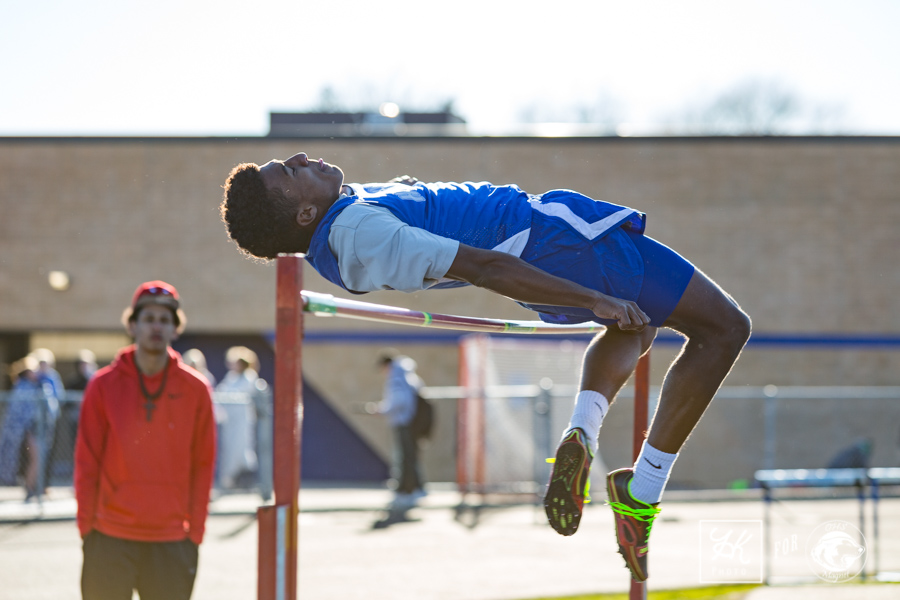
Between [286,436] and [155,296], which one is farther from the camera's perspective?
[155,296]

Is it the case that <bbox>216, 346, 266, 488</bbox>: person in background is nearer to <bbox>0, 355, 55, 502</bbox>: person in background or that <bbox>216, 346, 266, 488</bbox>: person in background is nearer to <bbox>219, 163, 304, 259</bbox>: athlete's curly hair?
<bbox>0, 355, 55, 502</bbox>: person in background

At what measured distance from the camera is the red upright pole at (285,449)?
241cm

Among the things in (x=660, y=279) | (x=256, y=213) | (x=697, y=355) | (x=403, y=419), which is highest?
(x=256, y=213)

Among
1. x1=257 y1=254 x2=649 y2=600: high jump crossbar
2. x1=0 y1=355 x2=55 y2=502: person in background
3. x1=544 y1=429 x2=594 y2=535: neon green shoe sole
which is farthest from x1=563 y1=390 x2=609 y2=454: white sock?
x1=0 y1=355 x2=55 y2=502: person in background

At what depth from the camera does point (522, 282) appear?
287 centimetres

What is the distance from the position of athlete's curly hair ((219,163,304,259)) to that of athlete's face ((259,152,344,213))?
25 millimetres

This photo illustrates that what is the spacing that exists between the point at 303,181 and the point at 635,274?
3.69ft

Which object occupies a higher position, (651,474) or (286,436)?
(286,436)

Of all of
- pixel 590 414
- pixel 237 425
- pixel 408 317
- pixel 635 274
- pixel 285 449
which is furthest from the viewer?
pixel 237 425

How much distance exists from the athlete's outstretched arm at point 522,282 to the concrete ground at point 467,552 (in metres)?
4.56

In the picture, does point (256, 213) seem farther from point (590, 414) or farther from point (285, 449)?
point (590, 414)

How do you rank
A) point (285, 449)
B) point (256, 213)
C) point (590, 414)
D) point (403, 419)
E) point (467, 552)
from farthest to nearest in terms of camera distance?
1. point (403, 419)
2. point (467, 552)
3. point (590, 414)
4. point (256, 213)
5. point (285, 449)

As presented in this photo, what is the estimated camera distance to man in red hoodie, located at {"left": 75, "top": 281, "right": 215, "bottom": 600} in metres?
4.27

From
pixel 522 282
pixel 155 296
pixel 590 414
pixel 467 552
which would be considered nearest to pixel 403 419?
pixel 467 552
